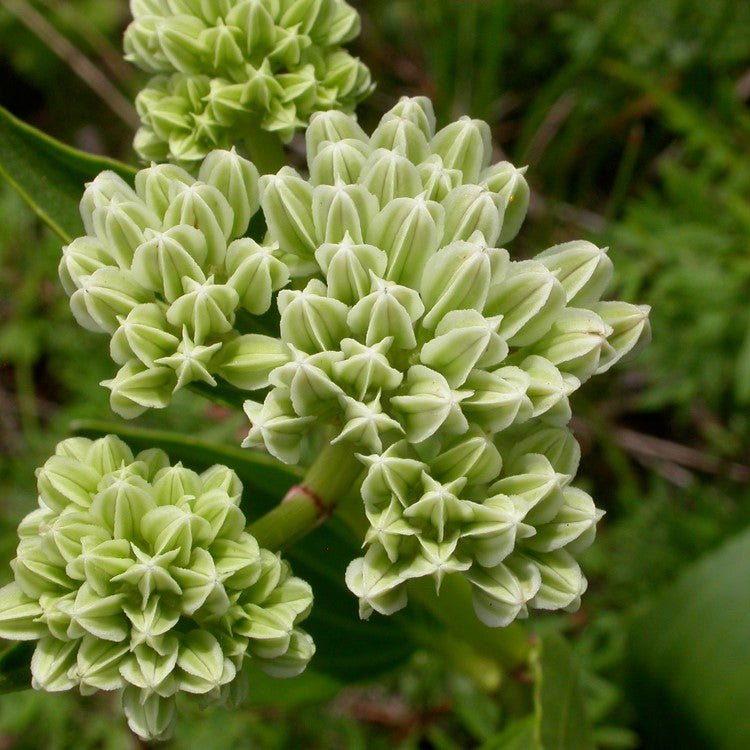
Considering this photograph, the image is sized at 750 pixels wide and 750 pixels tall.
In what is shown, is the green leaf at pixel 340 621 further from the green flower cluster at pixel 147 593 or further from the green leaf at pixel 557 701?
the green flower cluster at pixel 147 593

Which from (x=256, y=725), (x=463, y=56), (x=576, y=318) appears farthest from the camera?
(x=463, y=56)

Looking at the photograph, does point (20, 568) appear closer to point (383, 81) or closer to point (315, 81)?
point (315, 81)

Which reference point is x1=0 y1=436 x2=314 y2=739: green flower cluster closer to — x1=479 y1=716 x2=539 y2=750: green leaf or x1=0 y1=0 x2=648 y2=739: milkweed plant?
x1=0 y1=0 x2=648 y2=739: milkweed plant

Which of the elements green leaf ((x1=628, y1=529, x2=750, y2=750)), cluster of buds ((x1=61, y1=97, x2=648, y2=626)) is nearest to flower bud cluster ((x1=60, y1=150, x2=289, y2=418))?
cluster of buds ((x1=61, y1=97, x2=648, y2=626))

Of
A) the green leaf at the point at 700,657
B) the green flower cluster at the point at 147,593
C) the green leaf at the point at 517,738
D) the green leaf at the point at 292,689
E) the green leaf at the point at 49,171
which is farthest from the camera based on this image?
the green leaf at the point at 700,657

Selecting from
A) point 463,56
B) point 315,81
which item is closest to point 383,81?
point 463,56

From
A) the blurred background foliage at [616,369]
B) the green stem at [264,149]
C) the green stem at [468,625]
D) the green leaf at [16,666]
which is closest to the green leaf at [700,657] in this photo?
the blurred background foliage at [616,369]
